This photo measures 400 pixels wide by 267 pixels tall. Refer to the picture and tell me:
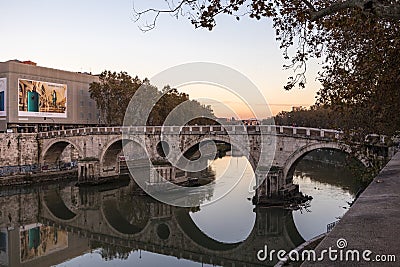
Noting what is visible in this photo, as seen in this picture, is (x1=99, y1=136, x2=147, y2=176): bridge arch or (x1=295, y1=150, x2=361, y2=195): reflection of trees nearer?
(x1=295, y1=150, x2=361, y2=195): reflection of trees

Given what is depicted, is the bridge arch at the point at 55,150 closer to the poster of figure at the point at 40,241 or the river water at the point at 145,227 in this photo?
the river water at the point at 145,227

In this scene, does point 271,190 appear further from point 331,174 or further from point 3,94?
point 3,94

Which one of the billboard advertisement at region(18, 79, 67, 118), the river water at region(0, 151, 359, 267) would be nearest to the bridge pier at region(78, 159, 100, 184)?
the river water at region(0, 151, 359, 267)

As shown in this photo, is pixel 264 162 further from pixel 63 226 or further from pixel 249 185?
pixel 63 226

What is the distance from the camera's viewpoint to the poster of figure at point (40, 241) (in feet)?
48.7

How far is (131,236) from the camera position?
16.6 metres

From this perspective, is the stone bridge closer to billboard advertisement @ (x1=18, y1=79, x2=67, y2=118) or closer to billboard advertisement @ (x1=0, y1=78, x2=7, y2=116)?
billboard advertisement @ (x1=18, y1=79, x2=67, y2=118)

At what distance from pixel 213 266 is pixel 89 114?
2862 centimetres

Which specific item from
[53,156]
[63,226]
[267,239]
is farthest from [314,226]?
[53,156]

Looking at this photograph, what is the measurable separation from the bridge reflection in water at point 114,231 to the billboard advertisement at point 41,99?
1037cm

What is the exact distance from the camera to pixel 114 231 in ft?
56.7

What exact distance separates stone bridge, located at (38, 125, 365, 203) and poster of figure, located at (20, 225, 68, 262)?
8.04m

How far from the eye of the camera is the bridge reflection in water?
1430 centimetres

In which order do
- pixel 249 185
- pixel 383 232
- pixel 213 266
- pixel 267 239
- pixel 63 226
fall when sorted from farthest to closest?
1. pixel 249 185
2. pixel 63 226
3. pixel 267 239
4. pixel 213 266
5. pixel 383 232
